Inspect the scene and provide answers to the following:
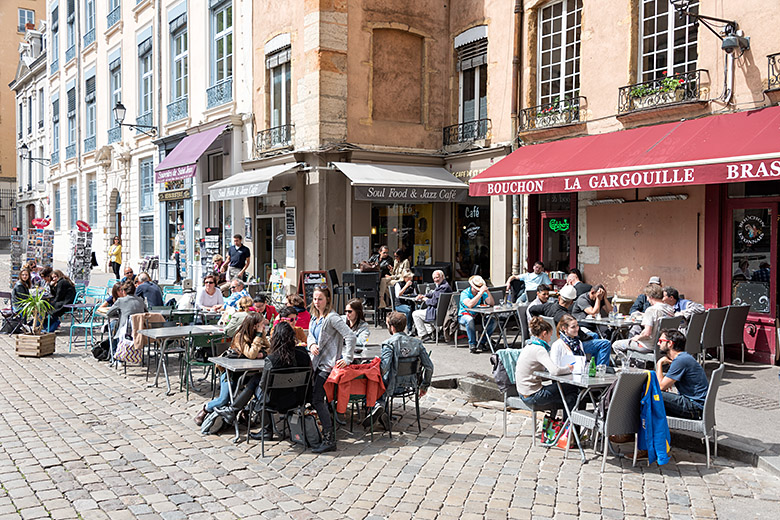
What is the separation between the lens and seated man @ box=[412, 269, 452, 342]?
452 inches

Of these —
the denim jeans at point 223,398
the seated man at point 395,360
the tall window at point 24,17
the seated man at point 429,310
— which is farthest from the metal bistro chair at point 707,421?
the tall window at point 24,17

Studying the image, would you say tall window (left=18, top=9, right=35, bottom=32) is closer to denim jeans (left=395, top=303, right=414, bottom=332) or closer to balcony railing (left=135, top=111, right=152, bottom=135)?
balcony railing (left=135, top=111, right=152, bottom=135)

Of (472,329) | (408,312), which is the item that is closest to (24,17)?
(408,312)

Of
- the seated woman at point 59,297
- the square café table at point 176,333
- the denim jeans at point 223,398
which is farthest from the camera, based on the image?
the seated woman at point 59,297

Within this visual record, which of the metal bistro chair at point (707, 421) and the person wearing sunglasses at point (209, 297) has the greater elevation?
the person wearing sunglasses at point (209, 297)

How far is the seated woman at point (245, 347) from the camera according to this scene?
6805 millimetres

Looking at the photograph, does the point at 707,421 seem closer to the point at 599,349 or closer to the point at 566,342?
the point at 566,342

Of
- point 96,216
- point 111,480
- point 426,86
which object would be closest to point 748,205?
point 426,86

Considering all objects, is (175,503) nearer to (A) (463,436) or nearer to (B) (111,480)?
(B) (111,480)

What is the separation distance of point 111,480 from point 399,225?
36.5 feet

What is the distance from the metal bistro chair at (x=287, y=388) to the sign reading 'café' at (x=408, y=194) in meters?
8.09

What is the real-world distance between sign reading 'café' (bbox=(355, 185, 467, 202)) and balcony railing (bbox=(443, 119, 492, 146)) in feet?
3.85

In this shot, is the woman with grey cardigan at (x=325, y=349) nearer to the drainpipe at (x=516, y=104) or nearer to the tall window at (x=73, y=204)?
the drainpipe at (x=516, y=104)

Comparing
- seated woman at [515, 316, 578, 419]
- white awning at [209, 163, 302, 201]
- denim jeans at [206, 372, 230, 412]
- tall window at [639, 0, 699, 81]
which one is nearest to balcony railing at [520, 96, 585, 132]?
tall window at [639, 0, 699, 81]
